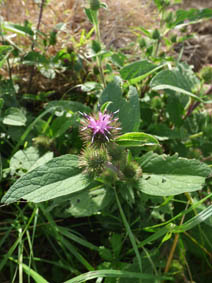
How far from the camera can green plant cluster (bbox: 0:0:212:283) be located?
181 cm

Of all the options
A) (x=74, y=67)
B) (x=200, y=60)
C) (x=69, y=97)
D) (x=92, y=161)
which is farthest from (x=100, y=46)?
(x=200, y=60)

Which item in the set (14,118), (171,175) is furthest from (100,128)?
(14,118)

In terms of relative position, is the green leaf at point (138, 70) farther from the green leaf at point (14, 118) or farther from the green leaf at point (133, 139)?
the green leaf at point (14, 118)

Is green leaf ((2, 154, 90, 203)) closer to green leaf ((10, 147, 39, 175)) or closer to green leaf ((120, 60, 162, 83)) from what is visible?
green leaf ((10, 147, 39, 175))

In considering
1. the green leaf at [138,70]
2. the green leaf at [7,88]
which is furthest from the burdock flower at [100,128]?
the green leaf at [7,88]

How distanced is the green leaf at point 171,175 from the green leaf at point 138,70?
72cm

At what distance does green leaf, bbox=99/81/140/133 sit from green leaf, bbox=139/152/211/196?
0.90ft

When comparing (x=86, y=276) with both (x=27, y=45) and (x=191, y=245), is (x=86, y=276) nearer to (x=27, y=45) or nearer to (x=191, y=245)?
(x=191, y=245)

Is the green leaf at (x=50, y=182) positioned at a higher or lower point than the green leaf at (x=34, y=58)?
lower

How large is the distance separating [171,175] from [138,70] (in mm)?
954

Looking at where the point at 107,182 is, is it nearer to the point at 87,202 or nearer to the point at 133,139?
the point at 87,202

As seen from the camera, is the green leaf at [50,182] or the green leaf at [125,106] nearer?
the green leaf at [50,182]

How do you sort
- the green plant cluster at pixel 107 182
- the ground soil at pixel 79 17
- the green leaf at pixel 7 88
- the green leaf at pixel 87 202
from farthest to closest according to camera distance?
the ground soil at pixel 79 17 → the green leaf at pixel 7 88 → the green leaf at pixel 87 202 → the green plant cluster at pixel 107 182

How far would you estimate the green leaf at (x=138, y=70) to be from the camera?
7.57 ft
